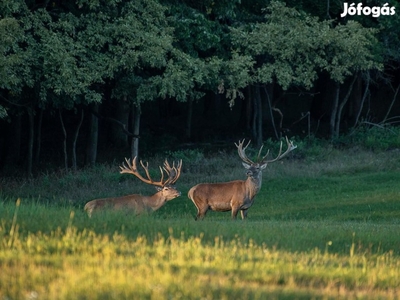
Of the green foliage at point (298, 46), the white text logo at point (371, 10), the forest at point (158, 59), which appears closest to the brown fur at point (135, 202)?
the forest at point (158, 59)

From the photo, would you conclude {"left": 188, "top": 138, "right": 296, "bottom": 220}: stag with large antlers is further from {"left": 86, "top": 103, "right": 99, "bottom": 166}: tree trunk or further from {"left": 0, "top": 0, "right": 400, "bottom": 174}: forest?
{"left": 86, "top": 103, "right": 99, "bottom": 166}: tree trunk

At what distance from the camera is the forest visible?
92.8 feet

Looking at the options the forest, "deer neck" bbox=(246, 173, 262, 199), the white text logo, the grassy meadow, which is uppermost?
the white text logo

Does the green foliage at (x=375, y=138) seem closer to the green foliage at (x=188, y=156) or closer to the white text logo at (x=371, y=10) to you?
the white text logo at (x=371, y=10)

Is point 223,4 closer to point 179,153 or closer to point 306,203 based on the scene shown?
point 179,153

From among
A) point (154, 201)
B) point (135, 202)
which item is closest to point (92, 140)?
point (154, 201)

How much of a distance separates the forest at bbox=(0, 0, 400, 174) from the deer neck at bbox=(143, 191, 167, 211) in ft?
22.0

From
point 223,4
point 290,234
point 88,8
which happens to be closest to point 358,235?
point 290,234

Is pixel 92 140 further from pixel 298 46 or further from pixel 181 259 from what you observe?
pixel 181 259

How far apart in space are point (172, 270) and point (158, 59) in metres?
20.4

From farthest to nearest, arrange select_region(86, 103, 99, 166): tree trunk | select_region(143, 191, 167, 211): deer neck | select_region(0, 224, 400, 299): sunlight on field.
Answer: select_region(86, 103, 99, 166): tree trunk < select_region(143, 191, 167, 211): deer neck < select_region(0, 224, 400, 299): sunlight on field

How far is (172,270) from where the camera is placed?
32.4 feet

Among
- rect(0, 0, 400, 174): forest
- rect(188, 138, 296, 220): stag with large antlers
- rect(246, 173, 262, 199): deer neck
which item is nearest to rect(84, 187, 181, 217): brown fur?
rect(188, 138, 296, 220): stag with large antlers

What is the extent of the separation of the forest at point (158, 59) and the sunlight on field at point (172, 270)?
15.0 metres
